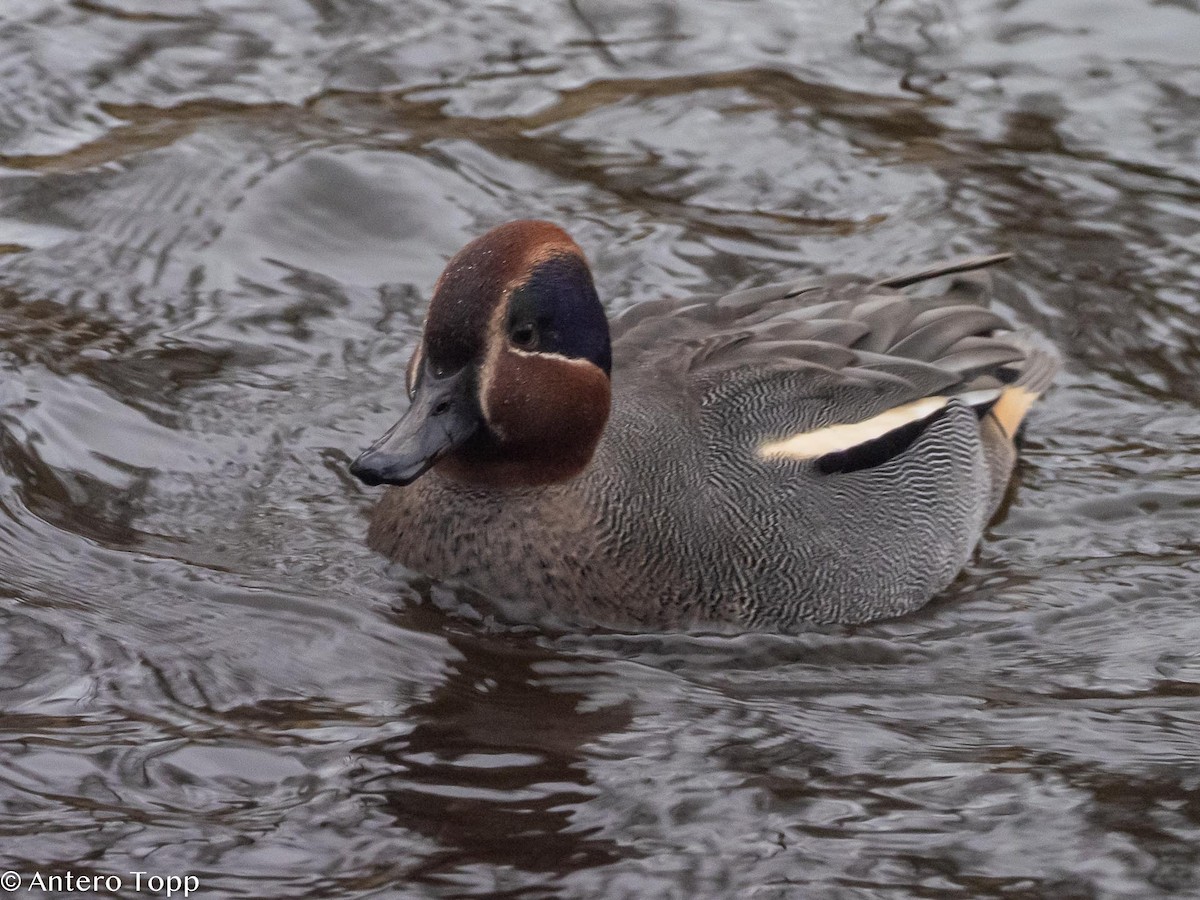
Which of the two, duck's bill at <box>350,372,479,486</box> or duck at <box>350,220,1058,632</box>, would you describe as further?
duck at <box>350,220,1058,632</box>

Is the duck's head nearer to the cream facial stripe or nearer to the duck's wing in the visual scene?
the duck's wing

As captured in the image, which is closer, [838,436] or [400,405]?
[838,436]

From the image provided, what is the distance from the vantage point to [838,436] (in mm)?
7039

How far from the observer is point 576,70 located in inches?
419

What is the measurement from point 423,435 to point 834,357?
70.9 inches

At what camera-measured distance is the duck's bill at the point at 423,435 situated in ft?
20.2

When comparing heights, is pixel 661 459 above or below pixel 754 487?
above

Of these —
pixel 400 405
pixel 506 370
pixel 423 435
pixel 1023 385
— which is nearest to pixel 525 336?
pixel 506 370

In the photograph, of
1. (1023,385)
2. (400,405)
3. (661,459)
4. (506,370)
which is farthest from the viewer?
(1023,385)

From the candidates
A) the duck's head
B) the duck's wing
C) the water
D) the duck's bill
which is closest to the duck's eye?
the duck's head

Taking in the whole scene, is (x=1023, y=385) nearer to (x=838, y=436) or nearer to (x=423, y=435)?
(x=838, y=436)

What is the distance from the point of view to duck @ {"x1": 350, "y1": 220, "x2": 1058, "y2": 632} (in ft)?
20.8

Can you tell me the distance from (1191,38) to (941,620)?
17.9ft

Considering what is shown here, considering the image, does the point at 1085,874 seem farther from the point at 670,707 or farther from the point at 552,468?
the point at 552,468
